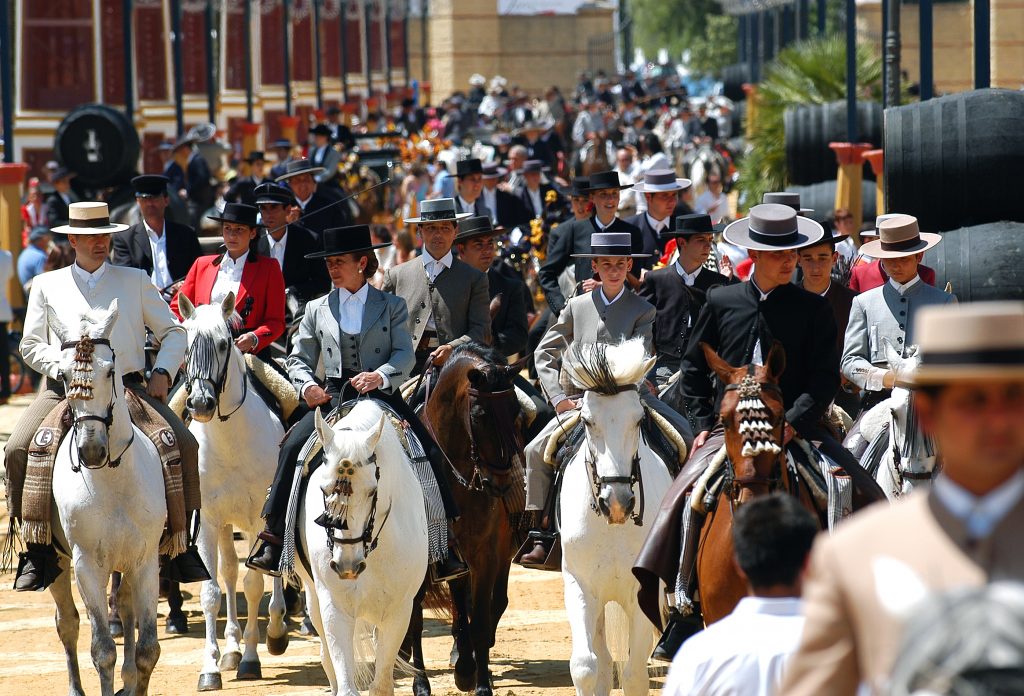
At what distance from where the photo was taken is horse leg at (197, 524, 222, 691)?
10695 mm

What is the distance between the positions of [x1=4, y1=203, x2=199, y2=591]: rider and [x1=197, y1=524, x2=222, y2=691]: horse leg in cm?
114

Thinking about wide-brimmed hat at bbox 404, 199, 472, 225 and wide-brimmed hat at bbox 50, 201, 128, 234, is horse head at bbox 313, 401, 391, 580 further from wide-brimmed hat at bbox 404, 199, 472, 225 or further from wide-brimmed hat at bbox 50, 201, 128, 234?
wide-brimmed hat at bbox 404, 199, 472, 225

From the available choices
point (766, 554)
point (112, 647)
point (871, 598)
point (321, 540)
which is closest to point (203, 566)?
point (112, 647)

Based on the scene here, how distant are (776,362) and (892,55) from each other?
12497 mm

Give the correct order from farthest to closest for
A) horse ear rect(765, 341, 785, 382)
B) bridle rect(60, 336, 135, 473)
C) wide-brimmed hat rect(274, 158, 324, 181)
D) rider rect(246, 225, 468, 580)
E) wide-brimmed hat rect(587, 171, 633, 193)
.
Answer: wide-brimmed hat rect(274, 158, 324, 181) → wide-brimmed hat rect(587, 171, 633, 193) → rider rect(246, 225, 468, 580) → bridle rect(60, 336, 135, 473) → horse ear rect(765, 341, 785, 382)

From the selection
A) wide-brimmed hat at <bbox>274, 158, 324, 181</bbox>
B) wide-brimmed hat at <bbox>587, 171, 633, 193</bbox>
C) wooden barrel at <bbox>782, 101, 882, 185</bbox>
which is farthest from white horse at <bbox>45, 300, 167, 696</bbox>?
wooden barrel at <bbox>782, 101, 882, 185</bbox>

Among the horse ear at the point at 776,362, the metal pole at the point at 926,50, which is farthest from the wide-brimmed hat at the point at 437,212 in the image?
the metal pole at the point at 926,50

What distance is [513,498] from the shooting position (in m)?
10.8

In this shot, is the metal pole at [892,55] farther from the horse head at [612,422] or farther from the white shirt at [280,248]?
the horse head at [612,422]

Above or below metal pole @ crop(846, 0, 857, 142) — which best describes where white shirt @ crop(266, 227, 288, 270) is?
below

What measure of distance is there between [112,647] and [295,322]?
3572 mm

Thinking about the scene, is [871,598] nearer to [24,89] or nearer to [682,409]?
[682,409]

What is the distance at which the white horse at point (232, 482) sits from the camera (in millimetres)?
10797

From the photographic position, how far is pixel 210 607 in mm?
10969
